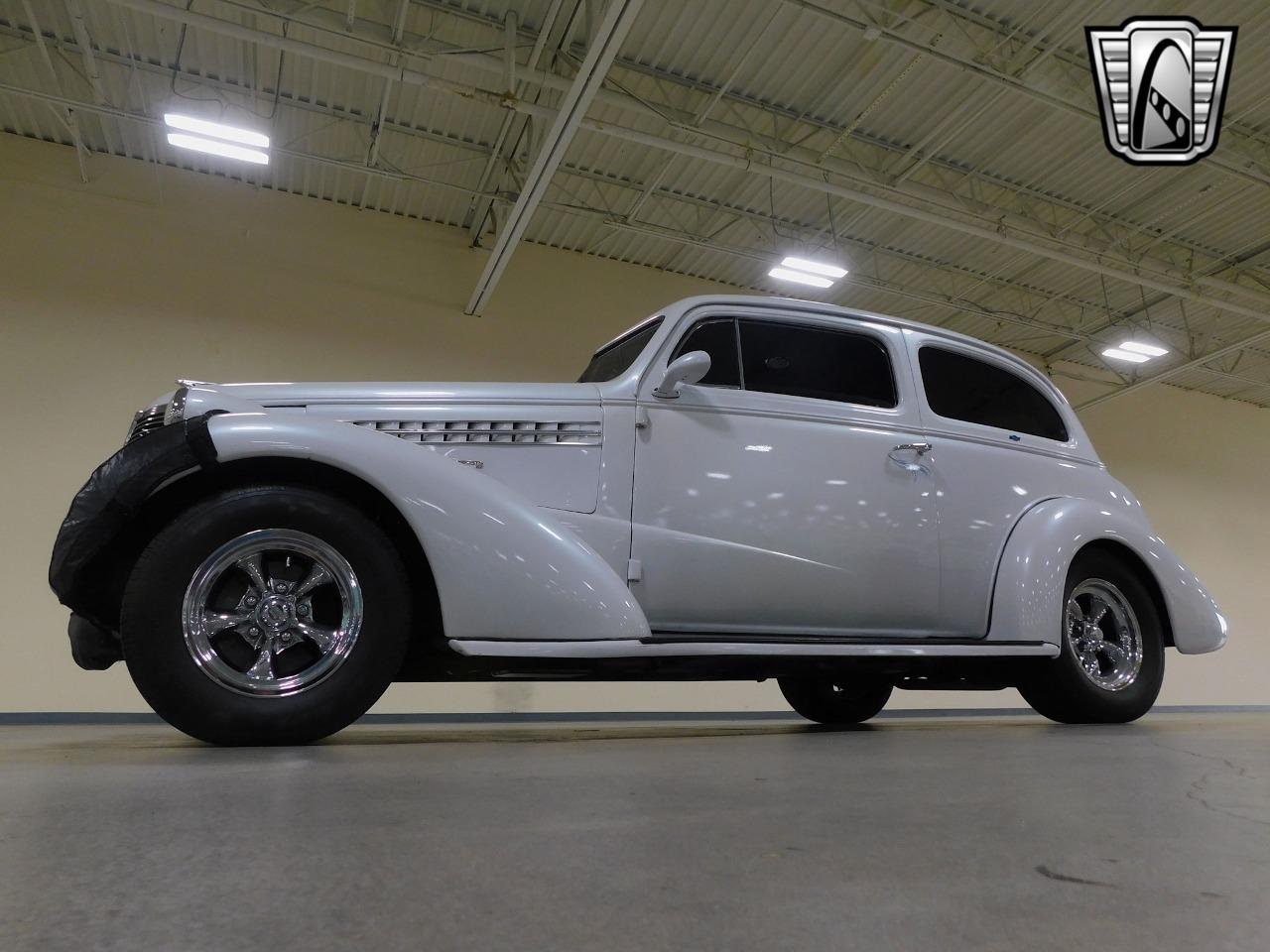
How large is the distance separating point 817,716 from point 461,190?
7775mm

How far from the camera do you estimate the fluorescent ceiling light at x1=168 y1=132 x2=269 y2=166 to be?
323 inches

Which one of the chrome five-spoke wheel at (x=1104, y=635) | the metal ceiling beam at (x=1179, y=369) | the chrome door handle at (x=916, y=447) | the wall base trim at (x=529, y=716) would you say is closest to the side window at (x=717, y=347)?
the chrome door handle at (x=916, y=447)

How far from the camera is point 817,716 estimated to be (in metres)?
4.91

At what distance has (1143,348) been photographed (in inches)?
515

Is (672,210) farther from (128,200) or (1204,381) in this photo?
(1204,381)

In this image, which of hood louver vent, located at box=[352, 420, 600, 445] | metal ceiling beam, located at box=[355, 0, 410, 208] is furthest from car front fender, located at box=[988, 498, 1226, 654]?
metal ceiling beam, located at box=[355, 0, 410, 208]

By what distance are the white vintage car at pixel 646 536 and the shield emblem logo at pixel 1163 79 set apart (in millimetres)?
5104

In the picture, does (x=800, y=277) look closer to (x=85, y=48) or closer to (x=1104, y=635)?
(x=1104, y=635)

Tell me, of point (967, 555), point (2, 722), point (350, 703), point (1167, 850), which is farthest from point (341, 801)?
point (2, 722)

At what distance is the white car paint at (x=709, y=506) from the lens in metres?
2.61

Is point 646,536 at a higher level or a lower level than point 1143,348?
lower

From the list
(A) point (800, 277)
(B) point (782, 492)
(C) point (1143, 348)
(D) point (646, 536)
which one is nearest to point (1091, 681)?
(B) point (782, 492)

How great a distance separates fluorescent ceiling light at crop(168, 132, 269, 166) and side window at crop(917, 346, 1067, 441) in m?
7.54

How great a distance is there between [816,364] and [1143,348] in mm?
12234
